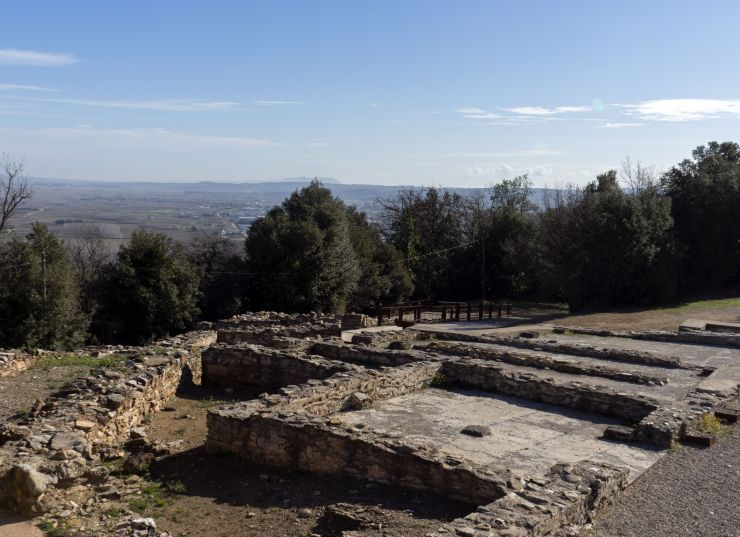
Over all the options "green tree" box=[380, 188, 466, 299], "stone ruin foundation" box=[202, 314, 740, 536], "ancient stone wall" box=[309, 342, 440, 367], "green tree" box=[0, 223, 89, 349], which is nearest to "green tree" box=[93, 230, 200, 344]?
"green tree" box=[0, 223, 89, 349]

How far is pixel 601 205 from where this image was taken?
36688 millimetres

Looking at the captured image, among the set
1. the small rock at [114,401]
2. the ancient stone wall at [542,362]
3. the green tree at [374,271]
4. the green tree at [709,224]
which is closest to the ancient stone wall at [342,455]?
the small rock at [114,401]

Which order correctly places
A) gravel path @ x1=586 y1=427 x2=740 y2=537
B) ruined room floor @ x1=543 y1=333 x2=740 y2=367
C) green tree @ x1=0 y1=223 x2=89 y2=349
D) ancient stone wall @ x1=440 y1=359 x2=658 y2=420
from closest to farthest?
gravel path @ x1=586 y1=427 x2=740 y2=537, ancient stone wall @ x1=440 y1=359 x2=658 y2=420, ruined room floor @ x1=543 y1=333 x2=740 y2=367, green tree @ x1=0 y1=223 x2=89 y2=349

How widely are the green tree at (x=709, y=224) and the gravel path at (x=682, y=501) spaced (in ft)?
102

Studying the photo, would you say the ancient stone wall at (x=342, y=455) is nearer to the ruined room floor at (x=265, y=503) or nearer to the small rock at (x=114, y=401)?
the ruined room floor at (x=265, y=503)

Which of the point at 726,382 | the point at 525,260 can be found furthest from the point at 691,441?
the point at 525,260

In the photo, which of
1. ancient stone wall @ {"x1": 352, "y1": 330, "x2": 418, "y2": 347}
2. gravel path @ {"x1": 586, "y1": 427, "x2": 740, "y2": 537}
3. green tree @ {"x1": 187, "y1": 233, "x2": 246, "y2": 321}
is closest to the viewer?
gravel path @ {"x1": 586, "y1": 427, "x2": 740, "y2": 537}

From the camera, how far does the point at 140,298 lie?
2983 centimetres

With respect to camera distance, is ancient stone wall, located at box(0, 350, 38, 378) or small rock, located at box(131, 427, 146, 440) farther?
ancient stone wall, located at box(0, 350, 38, 378)

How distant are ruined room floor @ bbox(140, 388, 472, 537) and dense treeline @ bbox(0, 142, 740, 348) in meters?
17.9

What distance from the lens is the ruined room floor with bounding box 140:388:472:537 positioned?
8.65m

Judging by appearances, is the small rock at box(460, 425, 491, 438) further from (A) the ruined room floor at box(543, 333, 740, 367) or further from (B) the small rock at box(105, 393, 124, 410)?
(A) the ruined room floor at box(543, 333, 740, 367)

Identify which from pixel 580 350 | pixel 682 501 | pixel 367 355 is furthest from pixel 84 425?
pixel 580 350

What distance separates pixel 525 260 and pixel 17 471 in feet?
133
